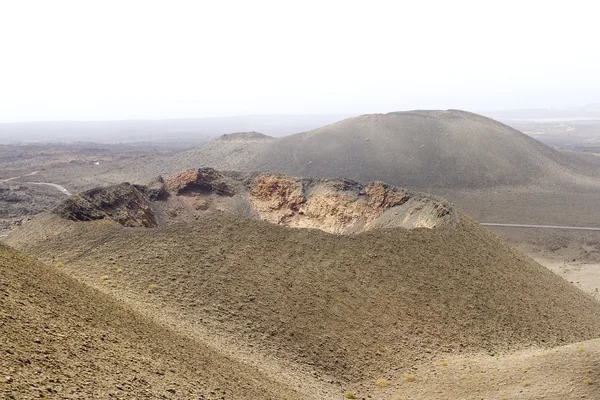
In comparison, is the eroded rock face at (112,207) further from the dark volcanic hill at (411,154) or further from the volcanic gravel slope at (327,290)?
the dark volcanic hill at (411,154)

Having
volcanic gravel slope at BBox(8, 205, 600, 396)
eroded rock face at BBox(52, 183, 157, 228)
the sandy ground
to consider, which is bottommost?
the sandy ground

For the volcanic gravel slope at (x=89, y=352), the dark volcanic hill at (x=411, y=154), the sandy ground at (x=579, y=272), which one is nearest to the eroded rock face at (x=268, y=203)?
the volcanic gravel slope at (x=89, y=352)

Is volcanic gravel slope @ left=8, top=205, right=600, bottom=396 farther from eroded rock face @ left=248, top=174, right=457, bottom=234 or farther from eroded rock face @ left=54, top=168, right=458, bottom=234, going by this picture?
eroded rock face @ left=248, top=174, right=457, bottom=234

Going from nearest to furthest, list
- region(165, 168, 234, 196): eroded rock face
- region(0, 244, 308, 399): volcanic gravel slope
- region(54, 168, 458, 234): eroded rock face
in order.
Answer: region(0, 244, 308, 399): volcanic gravel slope < region(54, 168, 458, 234): eroded rock face < region(165, 168, 234, 196): eroded rock face

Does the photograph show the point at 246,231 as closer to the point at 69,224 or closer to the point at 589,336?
the point at 69,224

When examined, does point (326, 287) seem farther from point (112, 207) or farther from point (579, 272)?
point (579, 272)

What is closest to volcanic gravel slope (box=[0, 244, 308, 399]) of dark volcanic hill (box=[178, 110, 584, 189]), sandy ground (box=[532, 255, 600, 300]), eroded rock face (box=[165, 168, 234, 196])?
eroded rock face (box=[165, 168, 234, 196])
